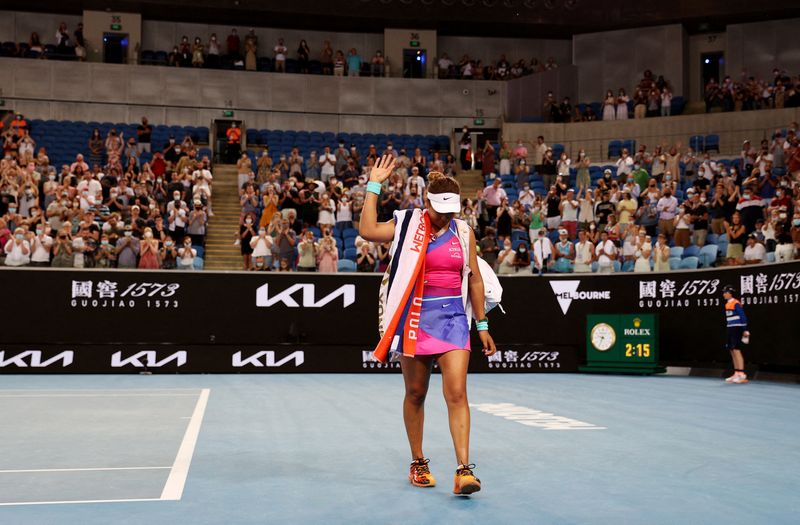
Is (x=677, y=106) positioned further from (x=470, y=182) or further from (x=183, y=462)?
(x=183, y=462)

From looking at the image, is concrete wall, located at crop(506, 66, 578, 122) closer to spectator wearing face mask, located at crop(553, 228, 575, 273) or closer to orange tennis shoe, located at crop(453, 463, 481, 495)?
spectator wearing face mask, located at crop(553, 228, 575, 273)

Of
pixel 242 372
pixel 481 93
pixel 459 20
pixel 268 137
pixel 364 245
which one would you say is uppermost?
pixel 459 20

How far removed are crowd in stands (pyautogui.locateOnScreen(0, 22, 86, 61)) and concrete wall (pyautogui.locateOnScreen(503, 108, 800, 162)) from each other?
15.9 metres

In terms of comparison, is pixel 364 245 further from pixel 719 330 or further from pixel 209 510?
pixel 209 510

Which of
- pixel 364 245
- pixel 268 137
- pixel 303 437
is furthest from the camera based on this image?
pixel 268 137

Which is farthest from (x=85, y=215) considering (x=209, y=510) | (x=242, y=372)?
(x=209, y=510)

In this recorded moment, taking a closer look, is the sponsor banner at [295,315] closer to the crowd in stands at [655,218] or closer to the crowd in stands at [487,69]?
the crowd in stands at [655,218]

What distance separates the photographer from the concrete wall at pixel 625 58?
34.6 metres

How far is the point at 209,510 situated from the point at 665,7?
32.3 metres

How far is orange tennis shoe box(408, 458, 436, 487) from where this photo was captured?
19.5ft

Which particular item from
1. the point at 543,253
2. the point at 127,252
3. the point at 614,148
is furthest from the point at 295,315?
the point at 614,148

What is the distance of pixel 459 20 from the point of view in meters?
34.4

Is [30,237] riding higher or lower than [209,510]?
higher

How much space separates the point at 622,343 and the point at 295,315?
690 centimetres
